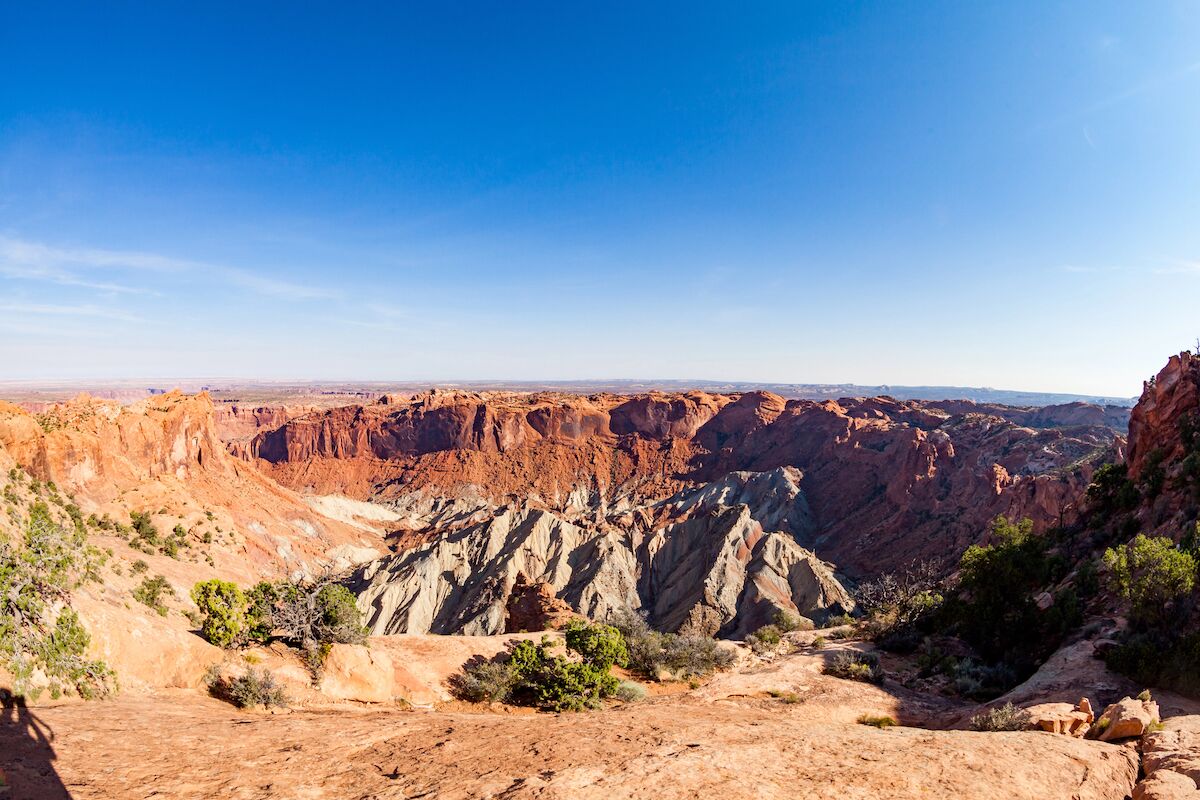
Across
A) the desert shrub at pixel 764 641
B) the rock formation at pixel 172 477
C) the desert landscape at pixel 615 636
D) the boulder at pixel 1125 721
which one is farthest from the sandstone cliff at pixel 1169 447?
the rock formation at pixel 172 477

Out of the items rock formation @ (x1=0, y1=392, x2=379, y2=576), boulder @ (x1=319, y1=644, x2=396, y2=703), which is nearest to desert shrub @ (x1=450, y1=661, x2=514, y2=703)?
boulder @ (x1=319, y1=644, x2=396, y2=703)

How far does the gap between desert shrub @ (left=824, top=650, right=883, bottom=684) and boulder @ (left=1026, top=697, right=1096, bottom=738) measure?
7246 mm

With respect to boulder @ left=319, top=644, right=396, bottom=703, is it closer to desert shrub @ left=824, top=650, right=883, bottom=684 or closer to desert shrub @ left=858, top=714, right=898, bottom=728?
desert shrub @ left=858, top=714, right=898, bottom=728

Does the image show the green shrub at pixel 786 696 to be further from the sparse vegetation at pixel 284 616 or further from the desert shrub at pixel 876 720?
the sparse vegetation at pixel 284 616

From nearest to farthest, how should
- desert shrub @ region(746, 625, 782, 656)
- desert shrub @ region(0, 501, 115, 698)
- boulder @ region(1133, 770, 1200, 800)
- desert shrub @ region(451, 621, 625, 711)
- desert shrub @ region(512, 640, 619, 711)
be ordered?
1. boulder @ region(1133, 770, 1200, 800)
2. desert shrub @ region(0, 501, 115, 698)
3. desert shrub @ region(512, 640, 619, 711)
4. desert shrub @ region(451, 621, 625, 711)
5. desert shrub @ region(746, 625, 782, 656)

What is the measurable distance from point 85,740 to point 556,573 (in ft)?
157

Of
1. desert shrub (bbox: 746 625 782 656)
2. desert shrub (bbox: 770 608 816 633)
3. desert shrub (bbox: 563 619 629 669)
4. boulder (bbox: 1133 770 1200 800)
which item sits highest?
boulder (bbox: 1133 770 1200 800)

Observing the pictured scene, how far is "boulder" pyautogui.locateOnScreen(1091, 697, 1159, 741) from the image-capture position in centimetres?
967

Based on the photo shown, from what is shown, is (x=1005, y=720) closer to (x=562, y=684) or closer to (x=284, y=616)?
(x=562, y=684)

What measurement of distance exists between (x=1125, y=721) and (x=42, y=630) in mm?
21347

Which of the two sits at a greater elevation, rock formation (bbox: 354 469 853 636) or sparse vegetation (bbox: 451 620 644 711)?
sparse vegetation (bbox: 451 620 644 711)

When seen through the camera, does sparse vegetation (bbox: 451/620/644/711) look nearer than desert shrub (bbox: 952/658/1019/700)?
Yes

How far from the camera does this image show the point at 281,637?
1462 cm

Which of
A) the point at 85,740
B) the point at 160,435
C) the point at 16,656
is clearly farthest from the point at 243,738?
the point at 160,435
